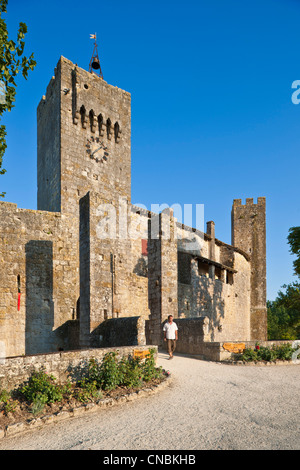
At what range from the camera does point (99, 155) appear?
20719 mm

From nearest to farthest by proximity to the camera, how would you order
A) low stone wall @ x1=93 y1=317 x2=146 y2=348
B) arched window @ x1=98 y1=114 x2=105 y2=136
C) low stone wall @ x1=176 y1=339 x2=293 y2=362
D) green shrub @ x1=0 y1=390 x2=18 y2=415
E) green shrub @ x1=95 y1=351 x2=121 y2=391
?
green shrub @ x1=0 y1=390 x2=18 y2=415
green shrub @ x1=95 y1=351 x2=121 y2=391
low stone wall @ x1=93 y1=317 x2=146 y2=348
low stone wall @ x1=176 y1=339 x2=293 y2=362
arched window @ x1=98 y1=114 x2=105 y2=136

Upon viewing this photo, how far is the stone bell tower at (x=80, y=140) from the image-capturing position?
750 inches

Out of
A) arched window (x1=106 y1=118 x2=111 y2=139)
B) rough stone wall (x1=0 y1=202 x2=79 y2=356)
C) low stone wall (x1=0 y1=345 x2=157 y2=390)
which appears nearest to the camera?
low stone wall (x1=0 y1=345 x2=157 y2=390)

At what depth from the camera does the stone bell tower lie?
62.5ft

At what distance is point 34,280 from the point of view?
15.3m

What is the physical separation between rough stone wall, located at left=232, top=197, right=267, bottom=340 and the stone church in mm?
3340

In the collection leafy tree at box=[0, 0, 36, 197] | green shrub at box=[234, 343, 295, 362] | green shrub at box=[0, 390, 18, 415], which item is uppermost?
leafy tree at box=[0, 0, 36, 197]

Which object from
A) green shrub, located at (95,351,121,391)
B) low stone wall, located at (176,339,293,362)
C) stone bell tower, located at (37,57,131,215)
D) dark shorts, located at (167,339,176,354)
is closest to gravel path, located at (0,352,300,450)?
green shrub, located at (95,351,121,391)

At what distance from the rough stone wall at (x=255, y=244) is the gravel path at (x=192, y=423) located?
80.9 feet

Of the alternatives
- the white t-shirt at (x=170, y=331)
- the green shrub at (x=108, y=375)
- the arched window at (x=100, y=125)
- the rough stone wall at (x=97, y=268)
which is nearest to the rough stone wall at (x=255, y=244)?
the arched window at (x=100, y=125)

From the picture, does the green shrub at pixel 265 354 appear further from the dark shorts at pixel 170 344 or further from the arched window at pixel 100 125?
the arched window at pixel 100 125

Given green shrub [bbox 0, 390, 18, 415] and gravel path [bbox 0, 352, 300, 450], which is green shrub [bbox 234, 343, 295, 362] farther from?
green shrub [bbox 0, 390, 18, 415]
